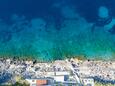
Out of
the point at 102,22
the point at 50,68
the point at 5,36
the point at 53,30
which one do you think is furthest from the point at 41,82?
the point at 102,22

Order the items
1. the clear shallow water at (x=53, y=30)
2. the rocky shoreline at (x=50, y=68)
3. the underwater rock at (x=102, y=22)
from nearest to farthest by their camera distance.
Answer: the rocky shoreline at (x=50, y=68) → the clear shallow water at (x=53, y=30) → the underwater rock at (x=102, y=22)

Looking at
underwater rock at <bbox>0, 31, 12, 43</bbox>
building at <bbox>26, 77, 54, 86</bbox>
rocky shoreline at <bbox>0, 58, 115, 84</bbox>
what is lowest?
building at <bbox>26, 77, 54, 86</bbox>

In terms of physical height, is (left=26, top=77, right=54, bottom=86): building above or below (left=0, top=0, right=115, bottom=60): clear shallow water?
below

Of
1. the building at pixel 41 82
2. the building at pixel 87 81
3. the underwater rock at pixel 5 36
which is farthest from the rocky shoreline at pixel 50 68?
the underwater rock at pixel 5 36

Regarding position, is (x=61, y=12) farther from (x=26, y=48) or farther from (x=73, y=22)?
(x=26, y=48)

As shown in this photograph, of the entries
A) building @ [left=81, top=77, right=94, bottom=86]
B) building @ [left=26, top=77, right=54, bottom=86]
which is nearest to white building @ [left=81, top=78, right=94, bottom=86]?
building @ [left=81, top=77, right=94, bottom=86]

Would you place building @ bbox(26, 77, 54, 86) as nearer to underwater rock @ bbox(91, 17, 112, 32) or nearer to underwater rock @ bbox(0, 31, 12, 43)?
underwater rock @ bbox(0, 31, 12, 43)

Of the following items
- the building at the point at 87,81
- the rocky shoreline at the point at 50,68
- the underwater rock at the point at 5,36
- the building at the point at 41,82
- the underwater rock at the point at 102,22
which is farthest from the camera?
the underwater rock at the point at 102,22

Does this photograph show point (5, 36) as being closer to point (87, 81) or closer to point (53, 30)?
point (53, 30)

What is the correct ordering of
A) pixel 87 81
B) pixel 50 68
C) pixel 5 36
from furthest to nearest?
pixel 5 36, pixel 50 68, pixel 87 81

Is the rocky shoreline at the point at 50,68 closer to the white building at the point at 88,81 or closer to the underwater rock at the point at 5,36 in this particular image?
the white building at the point at 88,81
